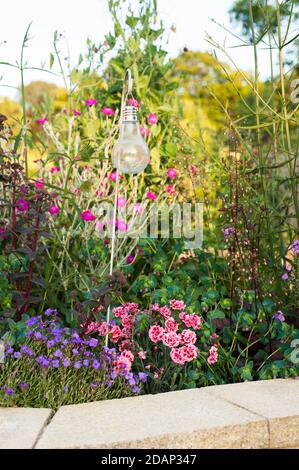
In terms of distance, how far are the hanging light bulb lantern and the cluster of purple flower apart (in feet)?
2.63

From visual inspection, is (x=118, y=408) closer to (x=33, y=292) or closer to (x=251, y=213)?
(x=33, y=292)

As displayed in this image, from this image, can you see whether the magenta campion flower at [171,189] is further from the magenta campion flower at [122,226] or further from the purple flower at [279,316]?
the purple flower at [279,316]

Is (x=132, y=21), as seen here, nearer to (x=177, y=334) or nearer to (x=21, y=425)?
(x=177, y=334)

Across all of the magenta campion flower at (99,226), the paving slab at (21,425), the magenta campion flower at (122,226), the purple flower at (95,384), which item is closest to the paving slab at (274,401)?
the purple flower at (95,384)

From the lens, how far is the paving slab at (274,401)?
8.77 ft

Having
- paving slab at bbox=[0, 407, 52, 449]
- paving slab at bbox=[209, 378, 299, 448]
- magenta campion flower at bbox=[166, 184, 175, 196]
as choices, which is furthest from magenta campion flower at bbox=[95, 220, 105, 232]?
paving slab at bbox=[0, 407, 52, 449]

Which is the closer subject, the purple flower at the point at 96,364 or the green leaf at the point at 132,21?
the purple flower at the point at 96,364

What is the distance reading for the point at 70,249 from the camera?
4.12 m

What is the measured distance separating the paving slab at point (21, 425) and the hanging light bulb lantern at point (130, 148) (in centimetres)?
114

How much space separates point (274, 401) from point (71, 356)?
0.92 meters

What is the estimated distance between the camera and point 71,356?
3107 millimetres

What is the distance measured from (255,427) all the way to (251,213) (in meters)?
1.50

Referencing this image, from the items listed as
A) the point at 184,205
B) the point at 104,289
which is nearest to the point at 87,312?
the point at 104,289

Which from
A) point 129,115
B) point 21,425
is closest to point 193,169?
point 129,115
